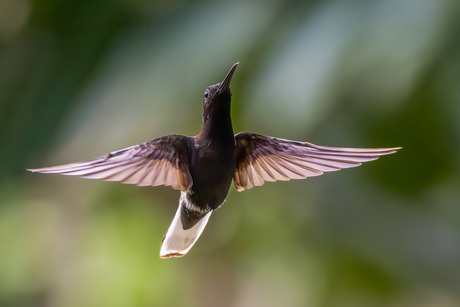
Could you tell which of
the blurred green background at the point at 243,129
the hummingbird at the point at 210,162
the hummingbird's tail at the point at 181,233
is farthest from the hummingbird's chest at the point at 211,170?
the blurred green background at the point at 243,129

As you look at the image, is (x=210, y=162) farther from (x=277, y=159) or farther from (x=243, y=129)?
(x=243, y=129)

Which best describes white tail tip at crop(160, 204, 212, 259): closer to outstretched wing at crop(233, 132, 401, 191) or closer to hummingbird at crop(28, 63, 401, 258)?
hummingbird at crop(28, 63, 401, 258)

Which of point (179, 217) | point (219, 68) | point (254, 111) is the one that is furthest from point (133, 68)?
point (179, 217)

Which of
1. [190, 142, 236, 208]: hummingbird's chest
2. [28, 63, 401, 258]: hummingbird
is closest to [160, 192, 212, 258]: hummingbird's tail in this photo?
[28, 63, 401, 258]: hummingbird

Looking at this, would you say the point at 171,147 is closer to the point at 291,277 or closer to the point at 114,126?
the point at 114,126

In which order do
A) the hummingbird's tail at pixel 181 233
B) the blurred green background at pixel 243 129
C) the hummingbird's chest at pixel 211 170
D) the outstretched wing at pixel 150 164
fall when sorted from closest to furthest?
the outstretched wing at pixel 150 164 → the hummingbird's chest at pixel 211 170 → the hummingbird's tail at pixel 181 233 → the blurred green background at pixel 243 129

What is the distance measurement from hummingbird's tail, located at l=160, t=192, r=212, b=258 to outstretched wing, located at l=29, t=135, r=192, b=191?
0.16 meters

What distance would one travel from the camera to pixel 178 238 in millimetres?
1045

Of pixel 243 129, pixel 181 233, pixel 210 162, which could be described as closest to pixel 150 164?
pixel 210 162

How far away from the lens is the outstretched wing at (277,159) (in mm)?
913

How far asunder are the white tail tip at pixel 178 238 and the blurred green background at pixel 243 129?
0.38m

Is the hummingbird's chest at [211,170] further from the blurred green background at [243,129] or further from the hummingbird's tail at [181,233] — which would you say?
the blurred green background at [243,129]

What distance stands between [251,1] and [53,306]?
1208 mm

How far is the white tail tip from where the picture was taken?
→ 103 cm
